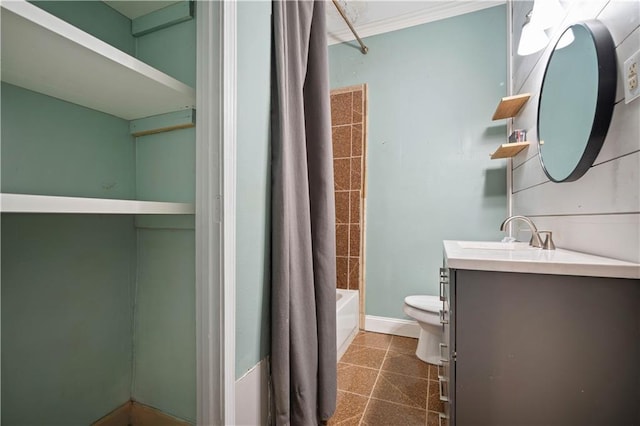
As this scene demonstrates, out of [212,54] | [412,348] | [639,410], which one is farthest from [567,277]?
[412,348]

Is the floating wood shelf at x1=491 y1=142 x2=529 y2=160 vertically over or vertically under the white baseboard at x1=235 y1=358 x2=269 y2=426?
over

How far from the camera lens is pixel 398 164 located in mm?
2430

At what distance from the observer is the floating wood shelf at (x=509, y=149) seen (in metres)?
1.73

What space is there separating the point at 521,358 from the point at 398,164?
1.78m

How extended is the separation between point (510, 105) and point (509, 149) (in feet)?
0.94

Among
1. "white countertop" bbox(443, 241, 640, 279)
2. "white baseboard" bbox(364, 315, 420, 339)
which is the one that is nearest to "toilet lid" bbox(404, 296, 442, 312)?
"white baseboard" bbox(364, 315, 420, 339)

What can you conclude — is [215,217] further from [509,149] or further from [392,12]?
[392,12]

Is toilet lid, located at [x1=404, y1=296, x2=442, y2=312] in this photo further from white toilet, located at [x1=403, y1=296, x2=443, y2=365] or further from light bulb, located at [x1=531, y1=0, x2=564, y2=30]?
light bulb, located at [x1=531, y1=0, x2=564, y2=30]

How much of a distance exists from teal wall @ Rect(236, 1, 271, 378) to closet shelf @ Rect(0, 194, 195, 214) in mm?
265

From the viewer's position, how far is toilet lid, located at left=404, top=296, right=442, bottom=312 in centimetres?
183

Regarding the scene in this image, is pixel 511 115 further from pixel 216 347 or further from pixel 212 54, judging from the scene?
pixel 216 347

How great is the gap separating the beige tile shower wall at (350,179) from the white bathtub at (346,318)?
0.54ft

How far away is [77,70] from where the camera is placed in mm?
798

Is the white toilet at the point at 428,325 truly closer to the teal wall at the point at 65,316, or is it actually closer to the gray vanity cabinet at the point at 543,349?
the gray vanity cabinet at the point at 543,349
